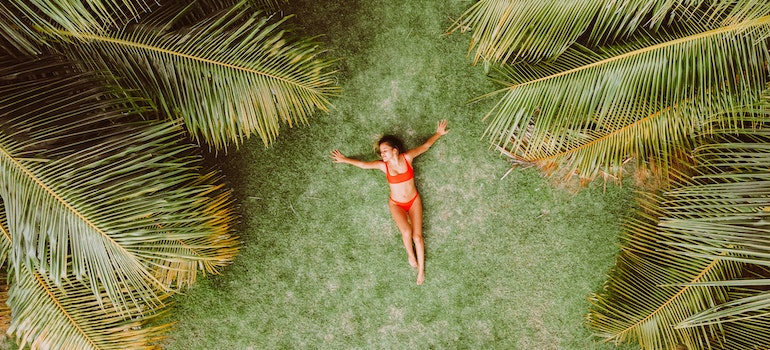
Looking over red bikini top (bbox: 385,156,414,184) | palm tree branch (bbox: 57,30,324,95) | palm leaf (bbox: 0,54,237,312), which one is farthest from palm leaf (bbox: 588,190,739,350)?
palm leaf (bbox: 0,54,237,312)

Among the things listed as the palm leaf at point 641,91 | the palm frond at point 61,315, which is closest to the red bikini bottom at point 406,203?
the palm leaf at point 641,91

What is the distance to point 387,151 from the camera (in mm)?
3902

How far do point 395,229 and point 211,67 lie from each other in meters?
2.14

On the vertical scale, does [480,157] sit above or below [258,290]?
above

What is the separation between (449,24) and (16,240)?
346cm

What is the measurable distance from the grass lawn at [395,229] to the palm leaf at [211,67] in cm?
108

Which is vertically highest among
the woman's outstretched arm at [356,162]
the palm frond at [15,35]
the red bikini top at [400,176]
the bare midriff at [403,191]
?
the palm frond at [15,35]

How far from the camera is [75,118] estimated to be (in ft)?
8.86

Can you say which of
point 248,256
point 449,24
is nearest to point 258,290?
point 248,256

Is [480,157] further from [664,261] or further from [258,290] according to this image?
[258,290]

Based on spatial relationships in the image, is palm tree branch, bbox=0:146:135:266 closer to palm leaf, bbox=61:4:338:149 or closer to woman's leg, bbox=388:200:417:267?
palm leaf, bbox=61:4:338:149

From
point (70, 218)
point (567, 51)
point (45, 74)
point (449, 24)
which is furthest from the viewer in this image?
point (449, 24)

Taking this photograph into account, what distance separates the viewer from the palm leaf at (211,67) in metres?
2.91

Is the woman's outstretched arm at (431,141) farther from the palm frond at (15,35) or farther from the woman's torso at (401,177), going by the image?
the palm frond at (15,35)
